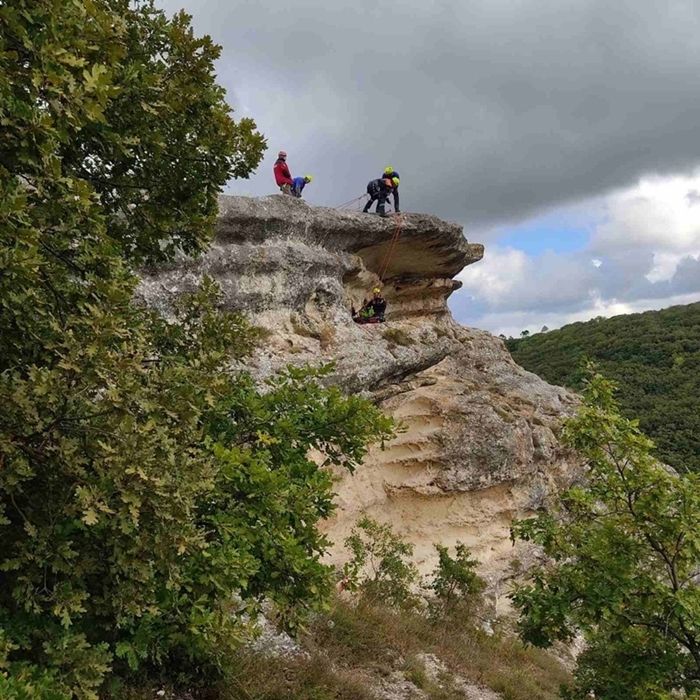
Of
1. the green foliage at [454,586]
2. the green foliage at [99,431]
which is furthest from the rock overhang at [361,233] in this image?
the green foliage at [99,431]

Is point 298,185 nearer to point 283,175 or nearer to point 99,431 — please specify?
point 283,175

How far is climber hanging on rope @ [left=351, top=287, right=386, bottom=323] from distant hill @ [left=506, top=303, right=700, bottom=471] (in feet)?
79.3

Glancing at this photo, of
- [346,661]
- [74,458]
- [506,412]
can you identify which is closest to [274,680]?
[346,661]

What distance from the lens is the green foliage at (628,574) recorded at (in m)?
6.72

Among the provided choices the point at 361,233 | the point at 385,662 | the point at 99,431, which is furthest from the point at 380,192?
the point at 99,431

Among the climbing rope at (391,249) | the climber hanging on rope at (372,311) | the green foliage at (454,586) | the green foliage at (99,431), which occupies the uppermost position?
the climbing rope at (391,249)

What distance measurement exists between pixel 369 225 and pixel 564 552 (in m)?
14.5

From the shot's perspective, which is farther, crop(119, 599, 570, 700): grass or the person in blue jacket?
the person in blue jacket

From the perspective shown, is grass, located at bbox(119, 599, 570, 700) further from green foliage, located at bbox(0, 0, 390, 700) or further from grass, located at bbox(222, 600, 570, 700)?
green foliage, located at bbox(0, 0, 390, 700)

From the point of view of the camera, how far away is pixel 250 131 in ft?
21.7

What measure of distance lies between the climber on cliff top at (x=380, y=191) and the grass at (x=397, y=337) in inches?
158

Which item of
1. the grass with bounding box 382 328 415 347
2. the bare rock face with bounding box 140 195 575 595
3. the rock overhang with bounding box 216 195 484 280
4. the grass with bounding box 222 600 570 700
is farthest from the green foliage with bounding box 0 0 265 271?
the grass with bounding box 382 328 415 347

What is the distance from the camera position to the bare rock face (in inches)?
667

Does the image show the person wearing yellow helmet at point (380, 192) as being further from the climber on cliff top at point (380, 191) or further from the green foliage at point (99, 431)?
the green foliage at point (99, 431)
